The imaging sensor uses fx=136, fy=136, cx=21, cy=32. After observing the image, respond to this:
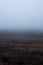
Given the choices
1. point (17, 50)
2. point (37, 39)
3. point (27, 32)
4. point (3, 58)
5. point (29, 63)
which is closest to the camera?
point (29, 63)

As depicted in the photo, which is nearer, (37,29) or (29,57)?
(29,57)

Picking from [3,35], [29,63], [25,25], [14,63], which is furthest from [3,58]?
[25,25]

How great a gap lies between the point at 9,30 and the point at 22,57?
0.54 meters

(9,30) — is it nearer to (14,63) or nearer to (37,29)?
(37,29)

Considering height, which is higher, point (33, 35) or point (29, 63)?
point (33, 35)

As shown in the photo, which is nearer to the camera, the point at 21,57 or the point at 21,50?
the point at 21,57

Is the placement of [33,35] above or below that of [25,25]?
below

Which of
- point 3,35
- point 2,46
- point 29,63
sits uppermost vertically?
point 3,35

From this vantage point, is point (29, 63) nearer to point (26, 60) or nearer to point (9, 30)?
point (26, 60)

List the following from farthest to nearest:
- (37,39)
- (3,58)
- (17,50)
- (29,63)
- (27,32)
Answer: (27,32) → (37,39) → (17,50) → (3,58) → (29,63)

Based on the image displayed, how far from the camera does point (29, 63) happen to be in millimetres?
1132

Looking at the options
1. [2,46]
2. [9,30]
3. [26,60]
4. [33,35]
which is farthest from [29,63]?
[9,30]

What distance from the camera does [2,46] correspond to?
1.41 meters

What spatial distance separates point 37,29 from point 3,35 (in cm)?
42
